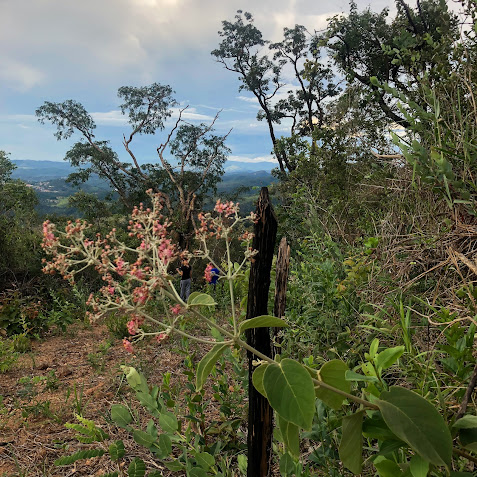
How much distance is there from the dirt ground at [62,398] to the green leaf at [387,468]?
185 cm

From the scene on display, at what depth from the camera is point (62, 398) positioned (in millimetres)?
3572

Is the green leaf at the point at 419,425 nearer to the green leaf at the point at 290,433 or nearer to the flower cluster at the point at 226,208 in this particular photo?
the green leaf at the point at 290,433

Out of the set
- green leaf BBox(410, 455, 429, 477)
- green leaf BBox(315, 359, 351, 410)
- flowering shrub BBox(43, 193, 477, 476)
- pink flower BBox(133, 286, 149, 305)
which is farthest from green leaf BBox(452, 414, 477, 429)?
pink flower BBox(133, 286, 149, 305)

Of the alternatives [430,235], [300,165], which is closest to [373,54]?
[300,165]

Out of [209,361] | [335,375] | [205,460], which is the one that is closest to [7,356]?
[205,460]

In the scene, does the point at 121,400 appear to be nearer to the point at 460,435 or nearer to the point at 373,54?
the point at 460,435

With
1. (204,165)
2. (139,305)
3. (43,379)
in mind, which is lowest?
(43,379)

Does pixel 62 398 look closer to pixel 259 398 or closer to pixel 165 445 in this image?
pixel 165 445

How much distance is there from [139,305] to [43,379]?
367 cm

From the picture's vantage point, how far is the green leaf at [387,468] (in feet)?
2.46

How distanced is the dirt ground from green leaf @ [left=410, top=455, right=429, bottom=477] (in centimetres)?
194

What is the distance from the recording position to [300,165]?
6695 millimetres

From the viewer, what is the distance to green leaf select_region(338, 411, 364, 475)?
73cm

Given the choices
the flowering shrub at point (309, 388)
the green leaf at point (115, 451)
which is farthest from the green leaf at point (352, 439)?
the green leaf at point (115, 451)
